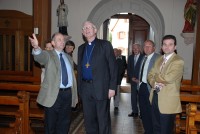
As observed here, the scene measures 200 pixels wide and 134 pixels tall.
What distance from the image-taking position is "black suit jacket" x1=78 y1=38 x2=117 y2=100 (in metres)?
3.34

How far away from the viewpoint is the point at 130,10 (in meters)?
8.66

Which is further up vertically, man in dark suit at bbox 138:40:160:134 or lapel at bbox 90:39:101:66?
lapel at bbox 90:39:101:66

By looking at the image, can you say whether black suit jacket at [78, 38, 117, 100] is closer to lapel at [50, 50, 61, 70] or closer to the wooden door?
lapel at [50, 50, 61, 70]

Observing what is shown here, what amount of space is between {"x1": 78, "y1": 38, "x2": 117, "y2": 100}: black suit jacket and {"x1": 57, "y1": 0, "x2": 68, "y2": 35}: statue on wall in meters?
4.16

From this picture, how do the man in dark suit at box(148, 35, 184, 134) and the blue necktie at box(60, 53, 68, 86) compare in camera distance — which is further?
the blue necktie at box(60, 53, 68, 86)

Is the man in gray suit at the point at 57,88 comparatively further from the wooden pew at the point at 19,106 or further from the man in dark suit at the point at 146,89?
the man in dark suit at the point at 146,89

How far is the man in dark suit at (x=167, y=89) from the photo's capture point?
118 inches

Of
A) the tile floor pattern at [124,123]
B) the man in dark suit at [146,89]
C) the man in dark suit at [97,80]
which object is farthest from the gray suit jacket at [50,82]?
the tile floor pattern at [124,123]

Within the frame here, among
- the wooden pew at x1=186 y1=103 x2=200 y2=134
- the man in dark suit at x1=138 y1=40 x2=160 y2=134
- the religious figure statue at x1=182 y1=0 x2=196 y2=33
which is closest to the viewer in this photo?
the wooden pew at x1=186 y1=103 x2=200 y2=134

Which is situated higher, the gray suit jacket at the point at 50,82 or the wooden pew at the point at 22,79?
the gray suit jacket at the point at 50,82

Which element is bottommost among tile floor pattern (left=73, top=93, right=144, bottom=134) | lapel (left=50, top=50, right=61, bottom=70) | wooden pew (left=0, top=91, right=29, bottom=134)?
tile floor pattern (left=73, top=93, right=144, bottom=134)

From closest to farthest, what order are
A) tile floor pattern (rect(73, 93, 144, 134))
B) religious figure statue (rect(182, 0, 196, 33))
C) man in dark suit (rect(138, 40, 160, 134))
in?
1. man in dark suit (rect(138, 40, 160, 134))
2. tile floor pattern (rect(73, 93, 144, 134))
3. religious figure statue (rect(182, 0, 196, 33))

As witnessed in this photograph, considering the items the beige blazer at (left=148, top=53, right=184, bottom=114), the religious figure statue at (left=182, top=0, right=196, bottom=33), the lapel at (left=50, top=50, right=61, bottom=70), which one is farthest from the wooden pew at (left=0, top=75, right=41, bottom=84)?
the religious figure statue at (left=182, top=0, right=196, bottom=33)

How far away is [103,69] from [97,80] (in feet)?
0.51
